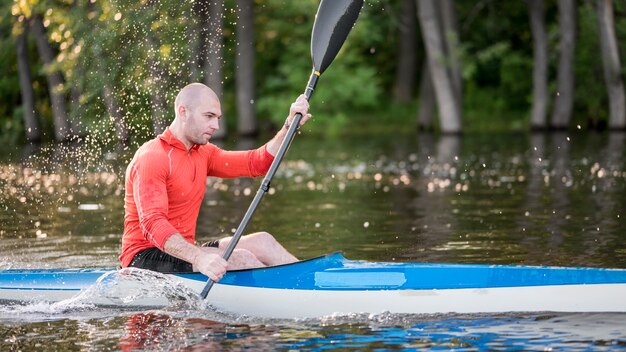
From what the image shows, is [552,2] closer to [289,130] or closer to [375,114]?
[375,114]

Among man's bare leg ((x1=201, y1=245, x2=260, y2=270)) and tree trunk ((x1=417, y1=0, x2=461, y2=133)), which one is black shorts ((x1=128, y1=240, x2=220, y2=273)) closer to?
man's bare leg ((x1=201, y1=245, x2=260, y2=270))

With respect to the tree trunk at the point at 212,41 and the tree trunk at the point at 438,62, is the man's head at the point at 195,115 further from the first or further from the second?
the tree trunk at the point at 438,62

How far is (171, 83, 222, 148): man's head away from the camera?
813cm

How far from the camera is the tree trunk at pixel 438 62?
34281mm

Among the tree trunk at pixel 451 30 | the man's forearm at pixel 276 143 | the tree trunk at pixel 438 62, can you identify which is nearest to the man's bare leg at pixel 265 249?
the man's forearm at pixel 276 143

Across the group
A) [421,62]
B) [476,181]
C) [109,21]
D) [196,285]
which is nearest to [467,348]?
[196,285]

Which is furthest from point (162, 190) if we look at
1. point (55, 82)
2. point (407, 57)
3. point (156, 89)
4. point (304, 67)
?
point (407, 57)

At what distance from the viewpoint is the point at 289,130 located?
8453 millimetres

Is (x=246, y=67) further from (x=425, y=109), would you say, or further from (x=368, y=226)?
(x=368, y=226)

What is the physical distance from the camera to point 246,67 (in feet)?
123

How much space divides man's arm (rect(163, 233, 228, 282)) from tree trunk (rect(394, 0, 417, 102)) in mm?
34825

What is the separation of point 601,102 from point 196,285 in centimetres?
3232

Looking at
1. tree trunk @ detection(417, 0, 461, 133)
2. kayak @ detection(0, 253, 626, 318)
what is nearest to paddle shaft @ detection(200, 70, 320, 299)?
kayak @ detection(0, 253, 626, 318)

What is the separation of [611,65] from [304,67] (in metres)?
11.4
